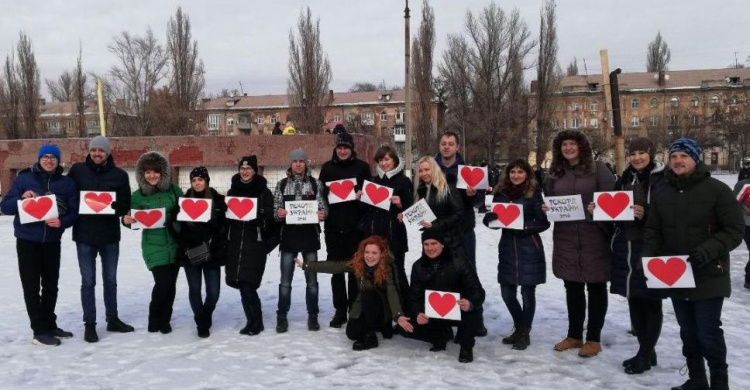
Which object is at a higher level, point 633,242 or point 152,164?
point 152,164

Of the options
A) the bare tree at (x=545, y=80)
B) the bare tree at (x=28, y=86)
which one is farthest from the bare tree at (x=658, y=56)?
the bare tree at (x=28, y=86)

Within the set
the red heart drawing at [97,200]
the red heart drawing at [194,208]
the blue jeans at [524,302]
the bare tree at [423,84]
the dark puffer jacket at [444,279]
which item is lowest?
the blue jeans at [524,302]

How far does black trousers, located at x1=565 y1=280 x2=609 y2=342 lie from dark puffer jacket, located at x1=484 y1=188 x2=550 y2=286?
0.30 metres

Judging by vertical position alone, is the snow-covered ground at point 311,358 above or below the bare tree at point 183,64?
below

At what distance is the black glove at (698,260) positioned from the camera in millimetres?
3811

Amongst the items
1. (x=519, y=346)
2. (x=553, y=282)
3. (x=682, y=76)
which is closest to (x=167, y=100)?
(x=553, y=282)

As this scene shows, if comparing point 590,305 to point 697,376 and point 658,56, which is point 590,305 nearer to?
point 697,376

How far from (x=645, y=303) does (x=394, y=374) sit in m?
2.21

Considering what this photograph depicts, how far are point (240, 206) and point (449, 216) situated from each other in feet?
7.11

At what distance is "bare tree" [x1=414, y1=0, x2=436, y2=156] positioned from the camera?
34312mm

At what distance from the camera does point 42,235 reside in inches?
216

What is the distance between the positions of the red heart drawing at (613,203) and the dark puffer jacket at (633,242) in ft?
0.40

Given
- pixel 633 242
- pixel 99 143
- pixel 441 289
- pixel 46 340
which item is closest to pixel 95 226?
pixel 99 143

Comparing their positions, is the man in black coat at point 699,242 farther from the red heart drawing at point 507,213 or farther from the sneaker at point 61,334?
the sneaker at point 61,334
